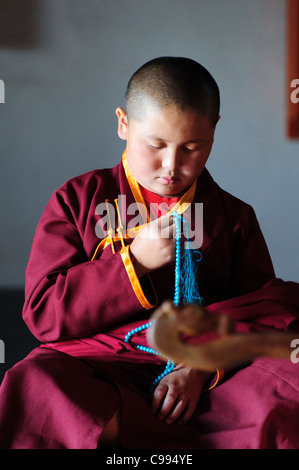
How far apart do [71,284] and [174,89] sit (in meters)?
0.32

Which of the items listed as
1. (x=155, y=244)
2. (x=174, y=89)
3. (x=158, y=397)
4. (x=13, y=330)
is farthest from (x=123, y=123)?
(x=13, y=330)

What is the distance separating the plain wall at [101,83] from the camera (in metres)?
1.57

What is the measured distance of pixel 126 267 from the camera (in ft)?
3.03

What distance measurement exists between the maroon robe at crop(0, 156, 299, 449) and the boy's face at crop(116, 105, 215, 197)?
90 millimetres

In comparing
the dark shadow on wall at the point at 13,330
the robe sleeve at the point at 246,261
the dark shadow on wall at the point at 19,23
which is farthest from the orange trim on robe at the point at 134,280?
the dark shadow on wall at the point at 19,23

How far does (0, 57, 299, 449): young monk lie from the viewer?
33.2 inches

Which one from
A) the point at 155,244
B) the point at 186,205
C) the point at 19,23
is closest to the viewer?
the point at 155,244

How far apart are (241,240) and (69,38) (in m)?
0.76

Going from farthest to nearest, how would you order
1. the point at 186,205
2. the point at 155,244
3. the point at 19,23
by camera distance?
the point at 19,23 → the point at 186,205 → the point at 155,244

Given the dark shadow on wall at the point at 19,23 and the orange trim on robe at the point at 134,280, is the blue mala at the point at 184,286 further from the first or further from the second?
the dark shadow on wall at the point at 19,23

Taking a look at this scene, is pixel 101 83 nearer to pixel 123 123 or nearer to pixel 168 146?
pixel 123 123

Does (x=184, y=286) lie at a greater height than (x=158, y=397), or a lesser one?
greater

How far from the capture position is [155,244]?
0.90 metres
